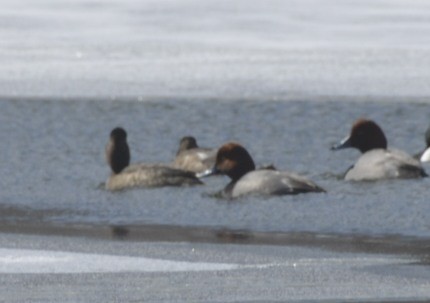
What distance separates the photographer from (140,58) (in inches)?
774

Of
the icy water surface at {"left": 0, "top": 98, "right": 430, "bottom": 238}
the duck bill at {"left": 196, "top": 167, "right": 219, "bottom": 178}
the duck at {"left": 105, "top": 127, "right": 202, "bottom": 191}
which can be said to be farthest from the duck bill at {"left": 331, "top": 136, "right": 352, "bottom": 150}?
the duck at {"left": 105, "top": 127, "right": 202, "bottom": 191}

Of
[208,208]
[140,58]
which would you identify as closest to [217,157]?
[208,208]

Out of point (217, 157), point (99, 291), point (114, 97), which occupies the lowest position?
point (99, 291)

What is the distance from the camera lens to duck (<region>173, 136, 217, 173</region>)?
13375 mm

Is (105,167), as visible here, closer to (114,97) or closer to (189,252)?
(114,97)

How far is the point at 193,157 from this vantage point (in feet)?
43.9

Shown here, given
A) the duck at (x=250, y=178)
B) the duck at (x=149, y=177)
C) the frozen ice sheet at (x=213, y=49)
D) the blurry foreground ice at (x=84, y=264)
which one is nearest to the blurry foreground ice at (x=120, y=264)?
the blurry foreground ice at (x=84, y=264)

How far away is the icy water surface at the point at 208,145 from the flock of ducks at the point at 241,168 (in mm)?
111

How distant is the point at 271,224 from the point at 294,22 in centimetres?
1112

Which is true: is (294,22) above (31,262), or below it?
above

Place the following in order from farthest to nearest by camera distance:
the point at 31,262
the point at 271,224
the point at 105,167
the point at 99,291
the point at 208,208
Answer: the point at 105,167
the point at 208,208
the point at 271,224
the point at 31,262
the point at 99,291

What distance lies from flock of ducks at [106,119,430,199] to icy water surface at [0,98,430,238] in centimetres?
11

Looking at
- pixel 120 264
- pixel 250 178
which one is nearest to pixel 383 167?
pixel 250 178

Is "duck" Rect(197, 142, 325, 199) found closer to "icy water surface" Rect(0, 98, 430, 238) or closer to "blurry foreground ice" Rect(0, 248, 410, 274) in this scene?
"icy water surface" Rect(0, 98, 430, 238)
